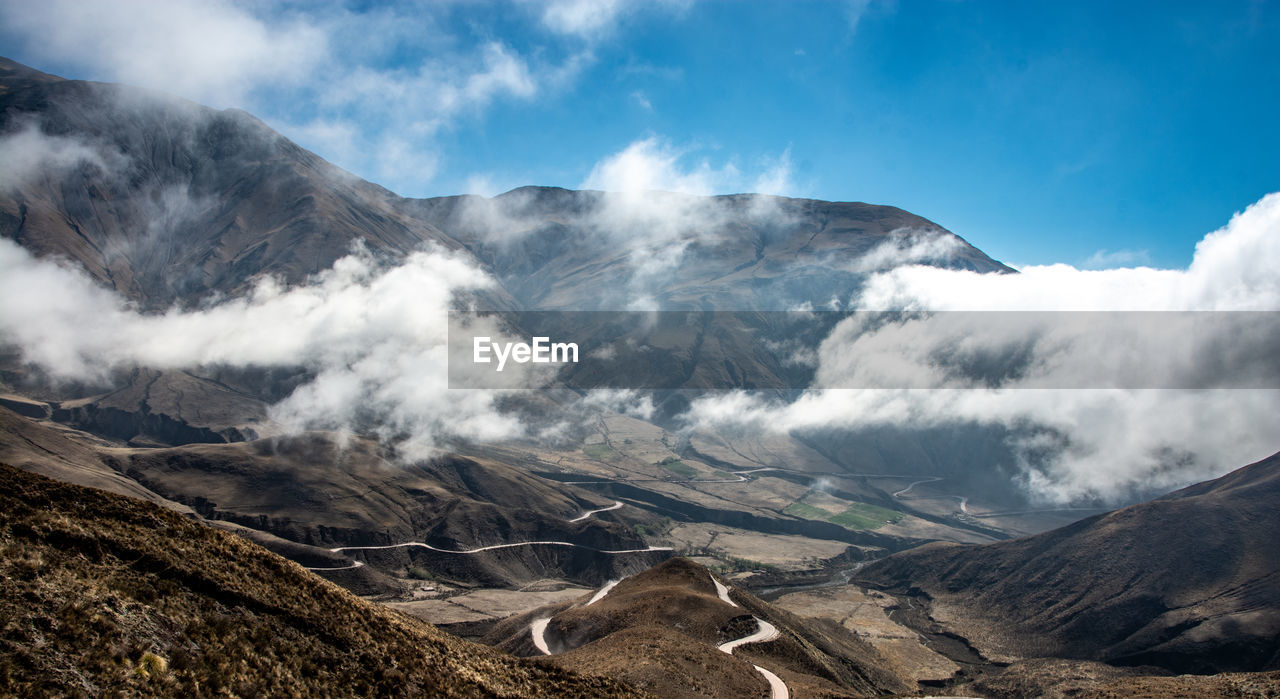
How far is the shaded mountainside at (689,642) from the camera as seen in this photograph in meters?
51.2

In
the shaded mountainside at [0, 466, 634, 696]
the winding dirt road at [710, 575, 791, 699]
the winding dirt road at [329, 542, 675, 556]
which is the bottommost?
the winding dirt road at [329, 542, 675, 556]

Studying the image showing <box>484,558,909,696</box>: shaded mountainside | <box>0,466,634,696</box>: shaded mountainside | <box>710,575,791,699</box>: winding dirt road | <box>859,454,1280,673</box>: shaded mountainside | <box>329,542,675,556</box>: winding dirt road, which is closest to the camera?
<box>0,466,634,696</box>: shaded mountainside

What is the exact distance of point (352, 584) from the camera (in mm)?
117250

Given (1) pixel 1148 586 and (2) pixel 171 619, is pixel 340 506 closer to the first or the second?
(2) pixel 171 619

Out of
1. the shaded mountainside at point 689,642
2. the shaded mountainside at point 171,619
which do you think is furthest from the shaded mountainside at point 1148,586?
the shaded mountainside at point 171,619

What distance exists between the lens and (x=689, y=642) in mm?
59156

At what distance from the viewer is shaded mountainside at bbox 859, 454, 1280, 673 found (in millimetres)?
91312

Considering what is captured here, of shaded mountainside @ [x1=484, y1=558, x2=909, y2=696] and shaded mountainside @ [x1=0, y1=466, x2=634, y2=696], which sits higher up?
shaded mountainside @ [x1=0, y1=466, x2=634, y2=696]

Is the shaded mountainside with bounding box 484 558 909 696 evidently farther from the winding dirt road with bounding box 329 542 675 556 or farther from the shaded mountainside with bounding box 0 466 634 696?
the winding dirt road with bounding box 329 542 675 556

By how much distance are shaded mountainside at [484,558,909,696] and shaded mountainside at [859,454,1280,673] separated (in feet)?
120

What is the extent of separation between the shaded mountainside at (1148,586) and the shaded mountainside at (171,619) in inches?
3948

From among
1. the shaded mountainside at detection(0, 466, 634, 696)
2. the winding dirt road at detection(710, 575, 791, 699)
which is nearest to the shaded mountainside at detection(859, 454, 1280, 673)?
the winding dirt road at detection(710, 575, 791, 699)

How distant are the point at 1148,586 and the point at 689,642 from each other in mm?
95830

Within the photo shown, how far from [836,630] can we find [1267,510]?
79.6m
